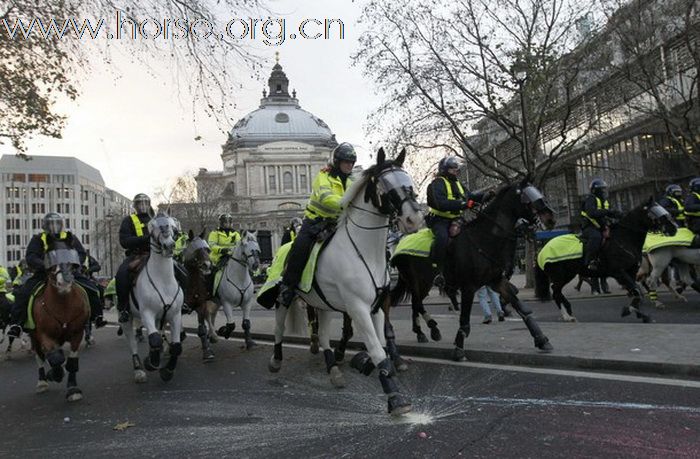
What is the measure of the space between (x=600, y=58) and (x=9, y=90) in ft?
58.0

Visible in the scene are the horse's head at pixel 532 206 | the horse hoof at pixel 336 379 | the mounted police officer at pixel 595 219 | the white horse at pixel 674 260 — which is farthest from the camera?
the white horse at pixel 674 260

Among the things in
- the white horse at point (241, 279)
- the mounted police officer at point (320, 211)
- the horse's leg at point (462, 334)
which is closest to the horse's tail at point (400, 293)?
the horse's leg at point (462, 334)

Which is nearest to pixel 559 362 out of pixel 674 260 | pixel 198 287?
pixel 674 260

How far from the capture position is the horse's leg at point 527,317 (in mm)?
6715

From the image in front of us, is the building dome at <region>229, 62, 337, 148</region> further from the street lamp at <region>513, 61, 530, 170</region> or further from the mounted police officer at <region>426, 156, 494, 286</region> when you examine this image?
the mounted police officer at <region>426, 156, 494, 286</region>

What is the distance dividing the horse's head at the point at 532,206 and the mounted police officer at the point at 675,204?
5040 mm

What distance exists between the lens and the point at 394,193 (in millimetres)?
4859

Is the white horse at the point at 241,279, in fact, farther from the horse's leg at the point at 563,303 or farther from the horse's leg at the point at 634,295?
the horse's leg at the point at 634,295

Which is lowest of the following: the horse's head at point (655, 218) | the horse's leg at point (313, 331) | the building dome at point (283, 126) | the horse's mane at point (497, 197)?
the horse's leg at point (313, 331)

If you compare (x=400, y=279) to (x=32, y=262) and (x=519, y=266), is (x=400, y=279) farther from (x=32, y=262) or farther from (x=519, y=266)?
(x=519, y=266)

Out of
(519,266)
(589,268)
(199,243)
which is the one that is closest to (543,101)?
(589,268)

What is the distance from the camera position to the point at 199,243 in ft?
30.1

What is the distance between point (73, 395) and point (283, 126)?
114 metres

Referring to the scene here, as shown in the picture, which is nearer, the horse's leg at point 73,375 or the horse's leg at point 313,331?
the horse's leg at point 73,375
